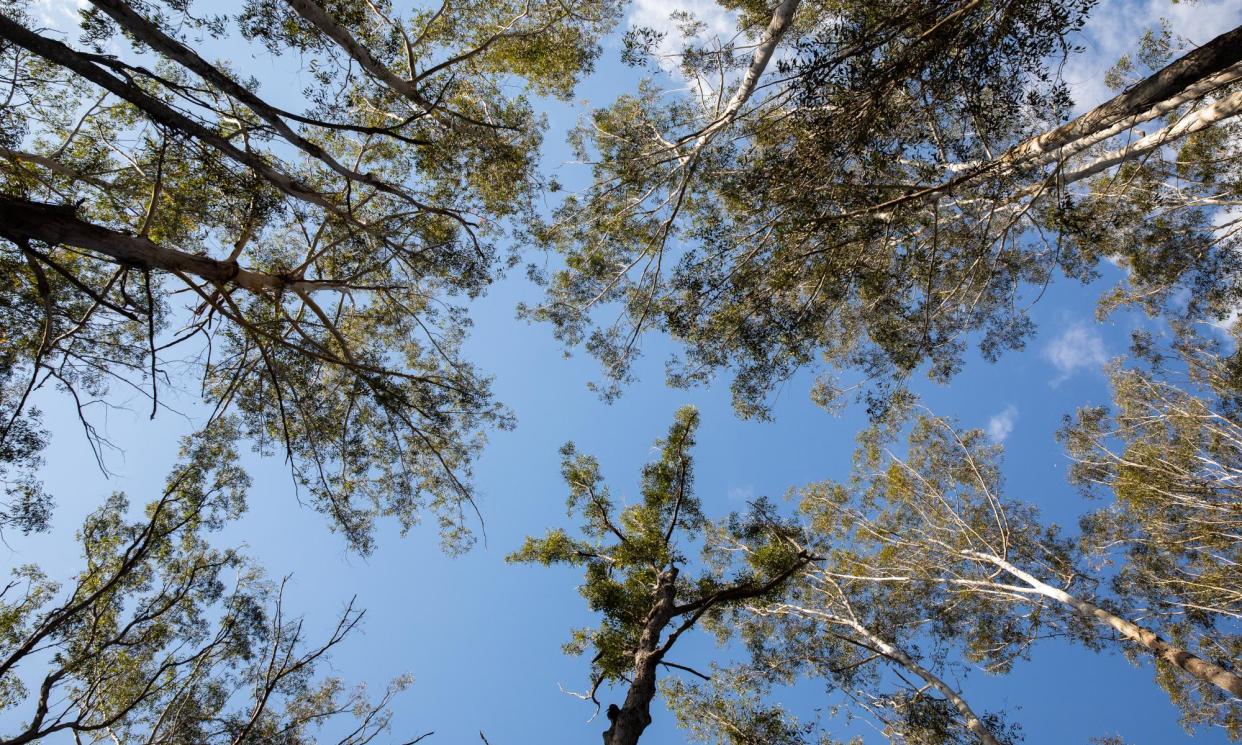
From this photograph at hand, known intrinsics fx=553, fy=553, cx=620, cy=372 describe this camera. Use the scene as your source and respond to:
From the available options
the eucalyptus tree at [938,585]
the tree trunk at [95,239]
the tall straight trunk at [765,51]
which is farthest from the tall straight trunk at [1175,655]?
the tree trunk at [95,239]

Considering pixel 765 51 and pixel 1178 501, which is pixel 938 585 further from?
pixel 765 51

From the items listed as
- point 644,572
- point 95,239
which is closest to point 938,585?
point 644,572

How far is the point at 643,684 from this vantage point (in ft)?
15.4

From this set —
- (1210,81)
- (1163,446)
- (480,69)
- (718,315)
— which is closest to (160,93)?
(480,69)

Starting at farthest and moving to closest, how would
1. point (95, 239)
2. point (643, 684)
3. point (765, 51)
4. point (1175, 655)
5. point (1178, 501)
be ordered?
point (1178, 501)
point (765, 51)
point (1175, 655)
point (643, 684)
point (95, 239)

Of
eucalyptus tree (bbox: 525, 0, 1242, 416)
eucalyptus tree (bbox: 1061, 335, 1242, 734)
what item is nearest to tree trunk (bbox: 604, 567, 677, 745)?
eucalyptus tree (bbox: 525, 0, 1242, 416)

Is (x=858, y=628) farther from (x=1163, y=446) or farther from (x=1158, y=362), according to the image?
(x=1158, y=362)

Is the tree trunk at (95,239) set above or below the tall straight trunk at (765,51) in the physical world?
below

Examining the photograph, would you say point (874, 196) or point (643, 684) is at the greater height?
point (874, 196)

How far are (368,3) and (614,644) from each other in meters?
8.82

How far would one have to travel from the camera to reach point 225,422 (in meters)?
8.46

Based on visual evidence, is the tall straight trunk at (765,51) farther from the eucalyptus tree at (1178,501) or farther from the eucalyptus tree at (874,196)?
the eucalyptus tree at (1178,501)

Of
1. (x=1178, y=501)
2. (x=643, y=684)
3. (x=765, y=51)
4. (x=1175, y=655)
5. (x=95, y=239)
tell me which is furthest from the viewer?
(x=1178, y=501)

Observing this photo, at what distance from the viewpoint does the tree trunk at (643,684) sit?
4.34 meters
